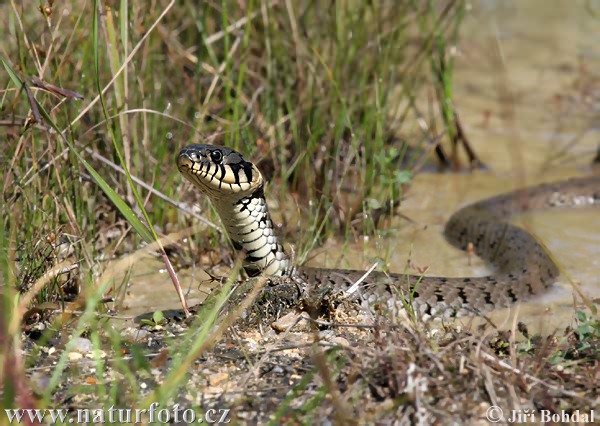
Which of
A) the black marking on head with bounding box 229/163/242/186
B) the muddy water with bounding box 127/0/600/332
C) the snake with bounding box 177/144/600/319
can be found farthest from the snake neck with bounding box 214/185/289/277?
the muddy water with bounding box 127/0/600/332

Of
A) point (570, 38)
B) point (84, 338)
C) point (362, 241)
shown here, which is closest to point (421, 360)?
point (84, 338)

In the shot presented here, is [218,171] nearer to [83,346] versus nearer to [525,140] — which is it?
[83,346]

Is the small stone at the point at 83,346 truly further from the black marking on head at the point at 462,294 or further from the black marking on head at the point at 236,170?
the black marking on head at the point at 462,294

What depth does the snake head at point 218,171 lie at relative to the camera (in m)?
4.12

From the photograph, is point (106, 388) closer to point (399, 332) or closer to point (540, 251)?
point (399, 332)

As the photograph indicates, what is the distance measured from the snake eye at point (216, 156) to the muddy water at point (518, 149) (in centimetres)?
61

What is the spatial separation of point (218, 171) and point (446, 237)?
7.66 ft

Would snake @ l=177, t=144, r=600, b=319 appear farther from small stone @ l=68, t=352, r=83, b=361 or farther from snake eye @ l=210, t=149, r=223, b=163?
small stone @ l=68, t=352, r=83, b=361

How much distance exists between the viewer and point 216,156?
4238 mm

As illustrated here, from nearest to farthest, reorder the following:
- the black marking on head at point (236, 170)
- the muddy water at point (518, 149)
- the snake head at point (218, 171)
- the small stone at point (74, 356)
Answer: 1. the small stone at point (74, 356)
2. the snake head at point (218, 171)
3. the black marking on head at point (236, 170)
4. the muddy water at point (518, 149)

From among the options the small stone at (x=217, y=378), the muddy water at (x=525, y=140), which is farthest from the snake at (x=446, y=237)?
the small stone at (x=217, y=378)

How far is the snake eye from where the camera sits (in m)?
4.21

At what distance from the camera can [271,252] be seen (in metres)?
4.48

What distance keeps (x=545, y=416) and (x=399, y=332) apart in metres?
0.59
